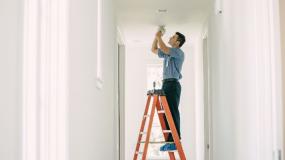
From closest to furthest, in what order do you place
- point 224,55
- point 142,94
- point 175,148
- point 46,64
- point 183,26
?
point 46,64 → point 224,55 → point 175,148 → point 183,26 → point 142,94

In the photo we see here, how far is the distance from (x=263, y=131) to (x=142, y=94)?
6.43 m

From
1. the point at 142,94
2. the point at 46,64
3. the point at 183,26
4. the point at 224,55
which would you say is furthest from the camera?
the point at 142,94

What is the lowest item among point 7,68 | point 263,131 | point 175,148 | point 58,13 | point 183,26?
point 175,148

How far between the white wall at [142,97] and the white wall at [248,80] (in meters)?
5.15

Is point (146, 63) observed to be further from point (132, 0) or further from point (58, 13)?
point (58, 13)

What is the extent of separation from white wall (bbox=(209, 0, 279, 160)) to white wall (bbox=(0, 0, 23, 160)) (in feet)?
4.17

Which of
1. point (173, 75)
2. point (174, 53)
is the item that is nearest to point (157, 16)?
point (174, 53)

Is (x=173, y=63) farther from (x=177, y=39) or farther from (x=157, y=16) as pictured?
(x=157, y=16)

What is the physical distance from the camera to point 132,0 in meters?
5.45

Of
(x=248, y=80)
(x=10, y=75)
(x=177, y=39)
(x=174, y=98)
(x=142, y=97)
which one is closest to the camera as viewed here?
(x=10, y=75)

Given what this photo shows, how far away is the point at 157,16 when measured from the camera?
Result: 6.29 metres

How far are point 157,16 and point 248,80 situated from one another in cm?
384

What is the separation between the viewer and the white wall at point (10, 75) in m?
1.65

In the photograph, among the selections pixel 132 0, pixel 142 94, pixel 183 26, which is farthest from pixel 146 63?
pixel 132 0
